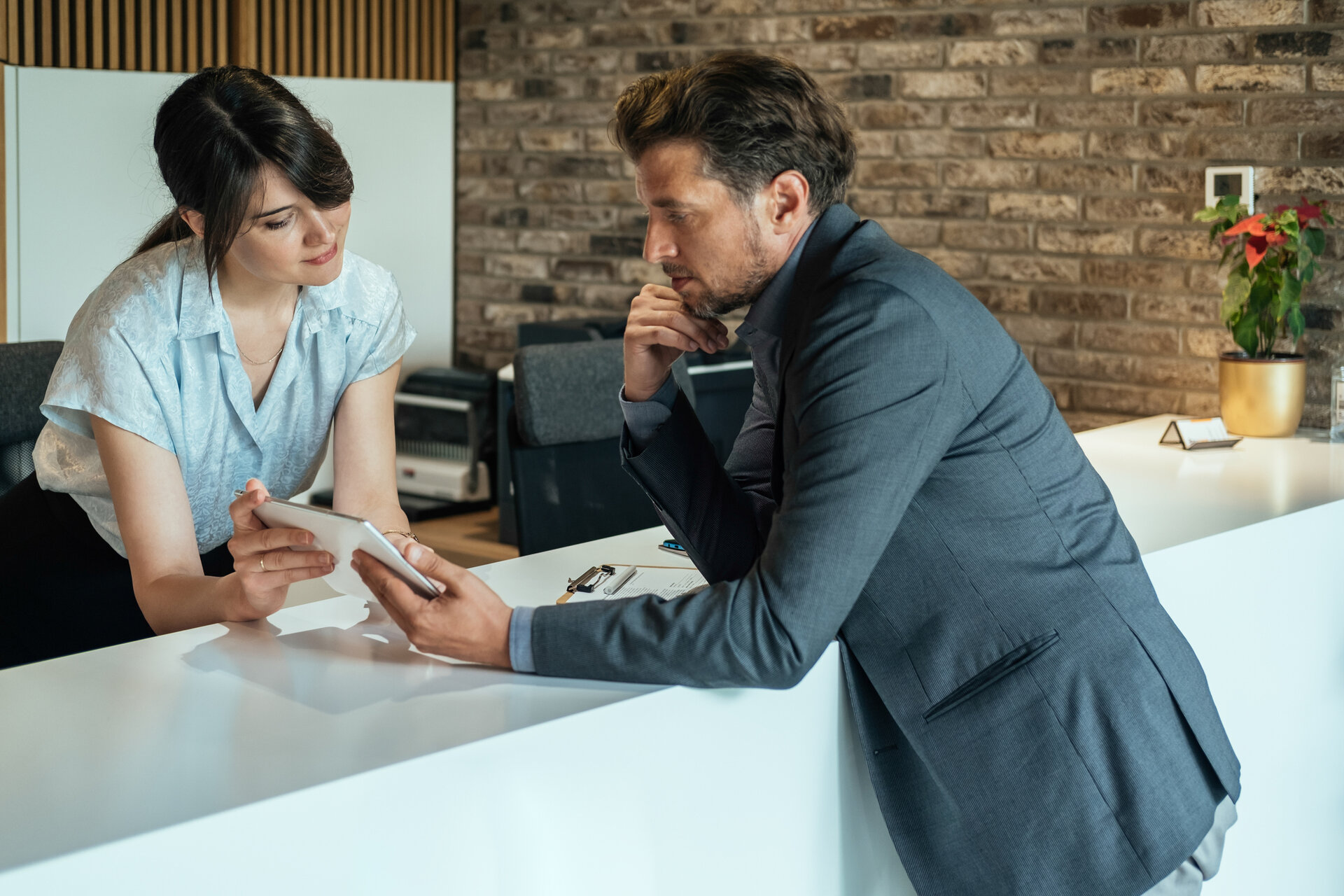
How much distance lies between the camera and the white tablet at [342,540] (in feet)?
4.12

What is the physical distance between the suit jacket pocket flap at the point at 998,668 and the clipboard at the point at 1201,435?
1.76 metres

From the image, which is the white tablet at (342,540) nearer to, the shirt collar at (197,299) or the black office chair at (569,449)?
the shirt collar at (197,299)

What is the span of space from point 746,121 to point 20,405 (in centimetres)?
157

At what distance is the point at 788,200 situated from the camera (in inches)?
58.0

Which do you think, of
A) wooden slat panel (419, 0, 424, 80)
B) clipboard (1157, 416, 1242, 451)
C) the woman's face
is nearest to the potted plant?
clipboard (1157, 416, 1242, 451)

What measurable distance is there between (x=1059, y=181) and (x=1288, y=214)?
0.76 m

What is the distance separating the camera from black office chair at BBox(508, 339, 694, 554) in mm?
2490

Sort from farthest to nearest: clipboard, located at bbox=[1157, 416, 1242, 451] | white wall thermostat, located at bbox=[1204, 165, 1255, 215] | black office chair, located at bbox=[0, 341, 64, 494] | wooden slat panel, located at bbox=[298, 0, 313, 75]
Result: wooden slat panel, located at bbox=[298, 0, 313, 75], white wall thermostat, located at bbox=[1204, 165, 1255, 215], clipboard, located at bbox=[1157, 416, 1242, 451], black office chair, located at bbox=[0, 341, 64, 494]

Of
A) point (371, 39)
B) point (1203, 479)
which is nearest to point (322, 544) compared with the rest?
point (1203, 479)

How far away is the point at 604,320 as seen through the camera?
14.7 ft

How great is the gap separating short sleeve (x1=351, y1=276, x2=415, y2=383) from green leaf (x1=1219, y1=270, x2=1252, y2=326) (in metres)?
2.02

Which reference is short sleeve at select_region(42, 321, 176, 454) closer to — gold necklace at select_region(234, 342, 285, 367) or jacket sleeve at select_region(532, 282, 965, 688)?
gold necklace at select_region(234, 342, 285, 367)

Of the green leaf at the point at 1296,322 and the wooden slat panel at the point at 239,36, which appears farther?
the wooden slat panel at the point at 239,36

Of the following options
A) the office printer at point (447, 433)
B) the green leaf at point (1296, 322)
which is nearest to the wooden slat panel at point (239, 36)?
the office printer at point (447, 433)
